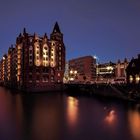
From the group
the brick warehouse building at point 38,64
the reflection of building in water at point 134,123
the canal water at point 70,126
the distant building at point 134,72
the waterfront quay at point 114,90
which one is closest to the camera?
the canal water at point 70,126

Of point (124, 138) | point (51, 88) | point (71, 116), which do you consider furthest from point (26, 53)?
point (124, 138)

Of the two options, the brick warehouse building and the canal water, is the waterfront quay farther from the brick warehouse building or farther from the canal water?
the canal water

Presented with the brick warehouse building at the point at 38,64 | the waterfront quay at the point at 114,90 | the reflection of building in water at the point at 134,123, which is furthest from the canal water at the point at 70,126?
the brick warehouse building at the point at 38,64

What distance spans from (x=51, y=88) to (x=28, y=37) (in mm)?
32418

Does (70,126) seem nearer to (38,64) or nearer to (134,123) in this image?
(134,123)

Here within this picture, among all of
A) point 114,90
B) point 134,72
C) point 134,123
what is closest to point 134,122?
point 134,123

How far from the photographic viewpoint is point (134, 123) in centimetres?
4434

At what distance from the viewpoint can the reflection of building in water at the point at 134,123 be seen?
3646 centimetres

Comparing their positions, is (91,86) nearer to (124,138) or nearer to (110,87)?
(110,87)

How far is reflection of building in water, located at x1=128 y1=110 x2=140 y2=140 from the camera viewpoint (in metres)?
36.5

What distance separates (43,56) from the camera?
420 feet

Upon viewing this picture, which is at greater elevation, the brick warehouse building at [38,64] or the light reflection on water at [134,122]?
the brick warehouse building at [38,64]

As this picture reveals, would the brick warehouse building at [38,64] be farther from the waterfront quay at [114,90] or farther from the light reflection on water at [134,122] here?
the light reflection on water at [134,122]

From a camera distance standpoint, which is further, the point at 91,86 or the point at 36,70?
the point at 36,70
